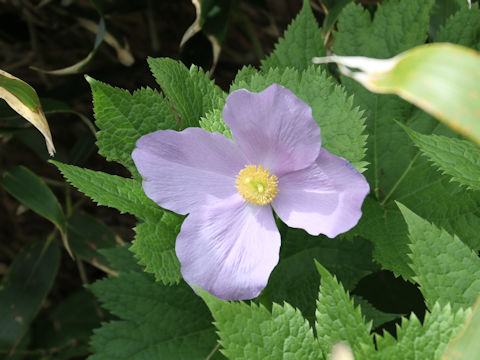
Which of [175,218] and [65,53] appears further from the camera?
[65,53]

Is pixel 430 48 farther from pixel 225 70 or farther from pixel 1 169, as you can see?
pixel 1 169

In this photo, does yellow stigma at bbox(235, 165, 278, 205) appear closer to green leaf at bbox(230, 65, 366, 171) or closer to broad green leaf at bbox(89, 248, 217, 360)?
green leaf at bbox(230, 65, 366, 171)

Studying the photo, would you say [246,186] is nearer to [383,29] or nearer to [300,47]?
[300,47]

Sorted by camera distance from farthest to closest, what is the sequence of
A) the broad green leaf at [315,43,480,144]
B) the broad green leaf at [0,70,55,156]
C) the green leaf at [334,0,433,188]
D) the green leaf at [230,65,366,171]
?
the green leaf at [334,0,433,188] → the broad green leaf at [0,70,55,156] → the green leaf at [230,65,366,171] → the broad green leaf at [315,43,480,144]

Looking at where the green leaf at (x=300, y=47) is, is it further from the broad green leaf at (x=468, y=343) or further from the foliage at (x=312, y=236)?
the broad green leaf at (x=468, y=343)

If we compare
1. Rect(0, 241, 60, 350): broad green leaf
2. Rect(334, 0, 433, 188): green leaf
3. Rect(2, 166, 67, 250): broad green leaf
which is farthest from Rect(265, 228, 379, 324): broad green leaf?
Rect(0, 241, 60, 350): broad green leaf

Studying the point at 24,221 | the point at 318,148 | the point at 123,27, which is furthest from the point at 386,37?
the point at 24,221

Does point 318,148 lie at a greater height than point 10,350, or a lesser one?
greater

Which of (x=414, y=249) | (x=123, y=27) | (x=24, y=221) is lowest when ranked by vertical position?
(x=24, y=221)
